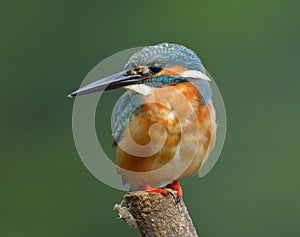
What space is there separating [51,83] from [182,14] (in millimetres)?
1221

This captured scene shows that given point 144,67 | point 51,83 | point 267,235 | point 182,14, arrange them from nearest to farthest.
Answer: point 144,67 < point 267,235 < point 51,83 < point 182,14

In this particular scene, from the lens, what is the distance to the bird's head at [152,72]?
3012 mm

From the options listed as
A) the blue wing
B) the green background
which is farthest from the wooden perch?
the green background

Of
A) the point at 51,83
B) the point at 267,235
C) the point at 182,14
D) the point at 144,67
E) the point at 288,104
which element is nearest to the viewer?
the point at 144,67

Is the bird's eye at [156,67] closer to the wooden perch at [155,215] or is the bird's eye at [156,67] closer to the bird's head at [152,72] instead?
the bird's head at [152,72]

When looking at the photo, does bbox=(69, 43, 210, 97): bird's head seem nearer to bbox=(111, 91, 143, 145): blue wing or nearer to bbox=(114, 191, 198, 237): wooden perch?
bbox=(111, 91, 143, 145): blue wing

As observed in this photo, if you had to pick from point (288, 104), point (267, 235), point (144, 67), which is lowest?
point (267, 235)

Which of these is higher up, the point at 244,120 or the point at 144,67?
the point at 144,67

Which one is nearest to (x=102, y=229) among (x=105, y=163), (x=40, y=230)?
(x=40, y=230)

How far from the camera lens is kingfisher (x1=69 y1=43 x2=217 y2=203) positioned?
119 inches

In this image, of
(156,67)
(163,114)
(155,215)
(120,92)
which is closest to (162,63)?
(156,67)

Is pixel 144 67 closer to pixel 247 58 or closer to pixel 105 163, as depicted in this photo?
pixel 105 163

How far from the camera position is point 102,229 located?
6.13m

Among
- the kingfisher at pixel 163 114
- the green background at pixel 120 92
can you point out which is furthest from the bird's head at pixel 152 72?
the green background at pixel 120 92
